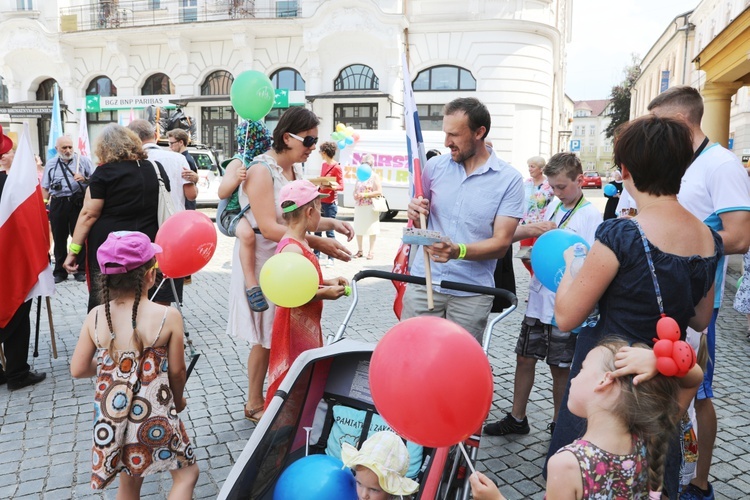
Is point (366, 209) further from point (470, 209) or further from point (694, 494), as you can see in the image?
point (694, 494)

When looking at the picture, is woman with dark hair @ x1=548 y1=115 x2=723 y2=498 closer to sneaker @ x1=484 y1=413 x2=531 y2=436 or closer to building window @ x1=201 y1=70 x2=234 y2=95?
sneaker @ x1=484 y1=413 x2=531 y2=436

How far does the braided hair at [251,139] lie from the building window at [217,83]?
22410 millimetres

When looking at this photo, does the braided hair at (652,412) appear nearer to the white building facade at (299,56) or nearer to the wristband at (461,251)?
the wristband at (461,251)

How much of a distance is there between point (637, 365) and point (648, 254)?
49 centimetres

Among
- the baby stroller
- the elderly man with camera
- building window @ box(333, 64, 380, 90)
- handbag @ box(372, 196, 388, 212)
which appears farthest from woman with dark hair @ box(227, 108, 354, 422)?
building window @ box(333, 64, 380, 90)

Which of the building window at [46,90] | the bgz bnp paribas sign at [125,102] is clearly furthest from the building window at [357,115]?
the building window at [46,90]

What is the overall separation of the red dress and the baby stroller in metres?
0.36

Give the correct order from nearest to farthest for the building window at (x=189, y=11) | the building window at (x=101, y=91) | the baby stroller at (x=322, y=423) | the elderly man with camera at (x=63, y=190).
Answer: the baby stroller at (x=322, y=423)
the elderly man with camera at (x=63, y=190)
the building window at (x=189, y=11)
the building window at (x=101, y=91)

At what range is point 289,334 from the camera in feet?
11.1

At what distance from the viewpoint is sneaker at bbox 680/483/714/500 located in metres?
3.06

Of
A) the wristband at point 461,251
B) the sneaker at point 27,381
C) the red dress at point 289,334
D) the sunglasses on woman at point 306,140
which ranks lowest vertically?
the sneaker at point 27,381

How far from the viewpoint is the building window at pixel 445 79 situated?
23.4m

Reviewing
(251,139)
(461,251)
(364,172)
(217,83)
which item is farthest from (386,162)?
(217,83)

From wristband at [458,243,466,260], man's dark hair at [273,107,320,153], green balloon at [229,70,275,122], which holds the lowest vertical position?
wristband at [458,243,466,260]
